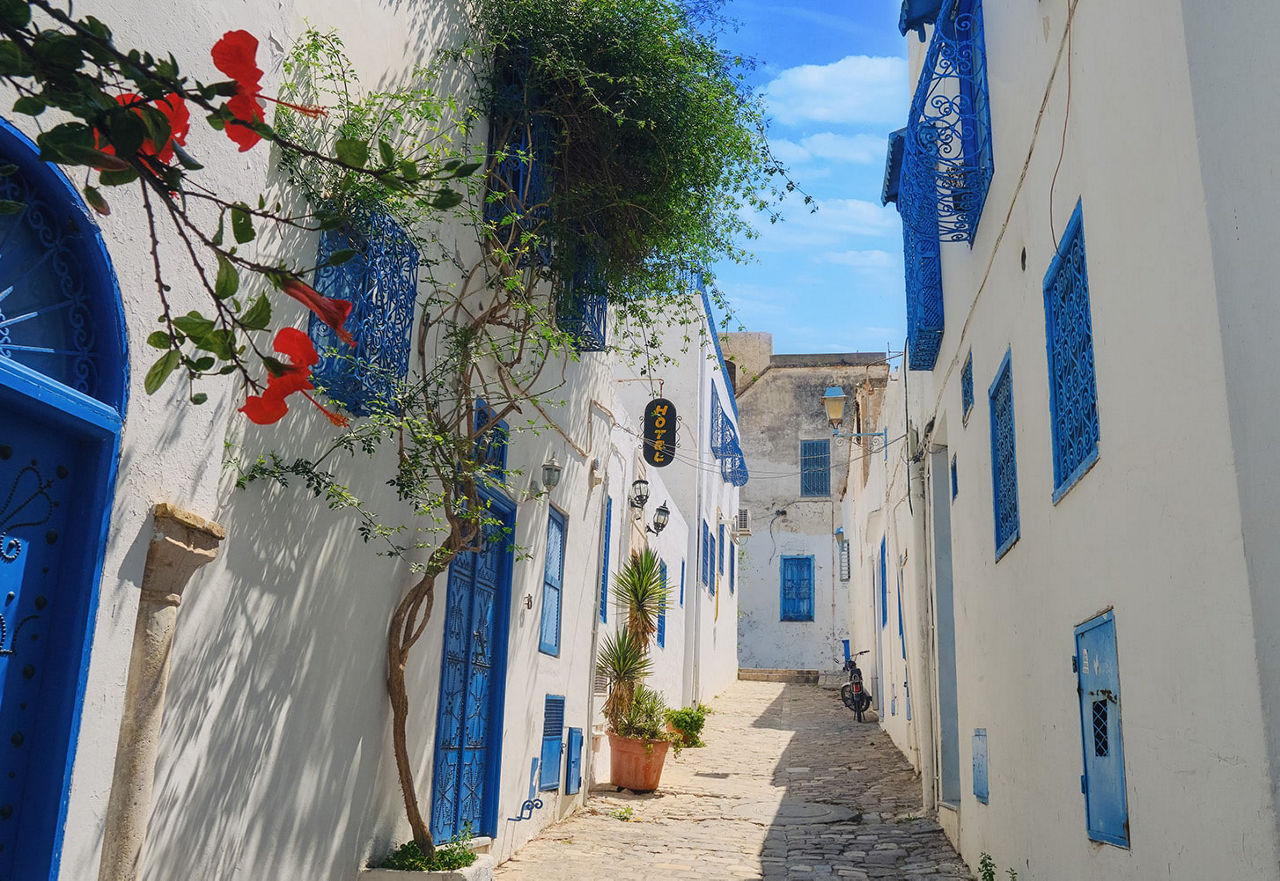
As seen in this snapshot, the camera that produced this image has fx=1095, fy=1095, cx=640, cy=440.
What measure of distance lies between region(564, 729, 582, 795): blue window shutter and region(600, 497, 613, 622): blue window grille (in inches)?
57.1

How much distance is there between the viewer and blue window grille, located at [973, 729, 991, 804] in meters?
6.80

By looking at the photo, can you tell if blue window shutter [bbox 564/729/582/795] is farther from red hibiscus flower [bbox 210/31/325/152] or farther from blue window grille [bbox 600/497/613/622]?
red hibiscus flower [bbox 210/31/325/152]

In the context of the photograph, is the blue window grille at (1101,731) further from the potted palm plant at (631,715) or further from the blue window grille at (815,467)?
the blue window grille at (815,467)

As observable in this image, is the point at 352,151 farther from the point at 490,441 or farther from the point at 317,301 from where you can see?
the point at 490,441

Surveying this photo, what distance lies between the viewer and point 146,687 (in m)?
3.37

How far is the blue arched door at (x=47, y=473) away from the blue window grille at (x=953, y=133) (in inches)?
202

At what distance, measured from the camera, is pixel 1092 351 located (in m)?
4.02

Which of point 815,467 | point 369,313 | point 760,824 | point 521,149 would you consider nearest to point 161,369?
point 369,313

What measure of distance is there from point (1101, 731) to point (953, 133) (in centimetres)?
414

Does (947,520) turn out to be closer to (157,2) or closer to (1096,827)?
(1096,827)

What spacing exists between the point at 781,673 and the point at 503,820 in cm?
1782

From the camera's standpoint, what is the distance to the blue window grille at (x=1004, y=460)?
5887mm

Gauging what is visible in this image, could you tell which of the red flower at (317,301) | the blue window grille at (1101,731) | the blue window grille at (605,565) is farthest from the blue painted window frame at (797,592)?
the red flower at (317,301)

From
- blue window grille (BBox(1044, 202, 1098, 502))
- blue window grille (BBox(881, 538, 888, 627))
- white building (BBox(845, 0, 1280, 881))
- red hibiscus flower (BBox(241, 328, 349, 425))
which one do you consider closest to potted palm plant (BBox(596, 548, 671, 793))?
white building (BBox(845, 0, 1280, 881))
